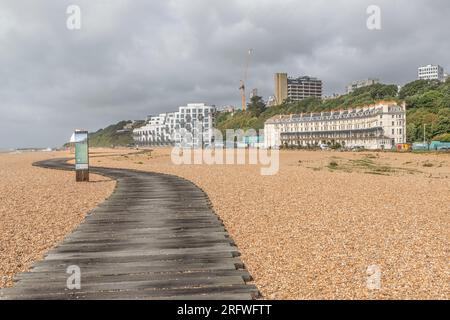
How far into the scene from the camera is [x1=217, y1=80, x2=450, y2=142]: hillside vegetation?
336 feet

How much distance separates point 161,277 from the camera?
636cm

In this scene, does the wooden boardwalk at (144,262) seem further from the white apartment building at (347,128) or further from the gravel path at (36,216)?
the white apartment building at (347,128)

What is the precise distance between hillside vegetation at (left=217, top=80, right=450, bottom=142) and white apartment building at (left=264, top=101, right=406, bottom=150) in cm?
489

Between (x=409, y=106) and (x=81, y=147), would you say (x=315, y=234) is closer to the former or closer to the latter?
(x=81, y=147)

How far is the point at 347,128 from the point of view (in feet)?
413

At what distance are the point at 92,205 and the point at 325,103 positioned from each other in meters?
179

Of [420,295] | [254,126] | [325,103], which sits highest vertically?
[325,103]

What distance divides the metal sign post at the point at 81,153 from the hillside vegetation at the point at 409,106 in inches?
A: 3484

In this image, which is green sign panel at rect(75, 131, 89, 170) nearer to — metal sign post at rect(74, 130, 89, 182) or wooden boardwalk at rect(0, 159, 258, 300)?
metal sign post at rect(74, 130, 89, 182)

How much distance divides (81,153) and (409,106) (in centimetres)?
12890

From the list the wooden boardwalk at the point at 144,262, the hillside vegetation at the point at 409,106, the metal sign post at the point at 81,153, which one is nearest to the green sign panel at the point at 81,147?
the metal sign post at the point at 81,153

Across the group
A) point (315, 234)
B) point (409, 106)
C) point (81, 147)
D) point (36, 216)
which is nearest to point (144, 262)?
point (315, 234)
